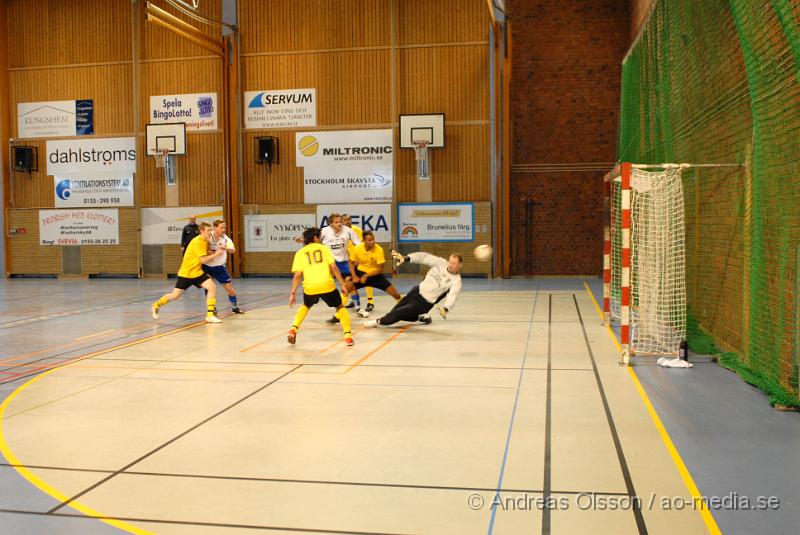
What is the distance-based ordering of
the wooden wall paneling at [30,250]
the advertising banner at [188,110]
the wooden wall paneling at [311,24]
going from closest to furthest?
the wooden wall paneling at [311,24] < the advertising banner at [188,110] < the wooden wall paneling at [30,250]

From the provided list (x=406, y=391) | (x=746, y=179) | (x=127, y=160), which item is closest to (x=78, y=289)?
(x=127, y=160)

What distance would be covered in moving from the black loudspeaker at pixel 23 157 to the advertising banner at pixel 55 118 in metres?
0.91

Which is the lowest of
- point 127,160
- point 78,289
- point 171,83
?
point 78,289

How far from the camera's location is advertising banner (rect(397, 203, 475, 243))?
80.9ft

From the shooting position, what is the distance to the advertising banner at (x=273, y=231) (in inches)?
1021

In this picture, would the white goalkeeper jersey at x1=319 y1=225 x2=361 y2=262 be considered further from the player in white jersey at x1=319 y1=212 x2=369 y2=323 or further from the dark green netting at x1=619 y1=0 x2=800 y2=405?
the dark green netting at x1=619 y1=0 x2=800 y2=405

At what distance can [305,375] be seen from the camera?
852cm

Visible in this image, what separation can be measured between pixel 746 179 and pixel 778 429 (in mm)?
3582

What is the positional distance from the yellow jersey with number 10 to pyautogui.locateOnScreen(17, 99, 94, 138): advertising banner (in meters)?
20.7

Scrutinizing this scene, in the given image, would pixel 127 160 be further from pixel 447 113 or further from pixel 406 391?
pixel 406 391

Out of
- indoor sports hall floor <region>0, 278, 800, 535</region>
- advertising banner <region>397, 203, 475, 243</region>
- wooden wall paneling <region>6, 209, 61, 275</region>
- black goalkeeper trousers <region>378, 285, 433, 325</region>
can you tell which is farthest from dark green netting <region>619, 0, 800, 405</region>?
wooden wall paneling <region>6, 209, 61, 275</region>

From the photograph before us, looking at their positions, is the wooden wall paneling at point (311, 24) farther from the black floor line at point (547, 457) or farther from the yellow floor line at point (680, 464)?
the yellow floor line at point (680, 464)

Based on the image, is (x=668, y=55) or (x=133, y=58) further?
(x=133, y=58)

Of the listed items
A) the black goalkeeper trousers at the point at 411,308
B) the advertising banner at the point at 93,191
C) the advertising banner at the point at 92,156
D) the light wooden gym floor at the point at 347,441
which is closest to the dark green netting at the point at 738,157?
the light wooden gym floor at the point at 347,441
